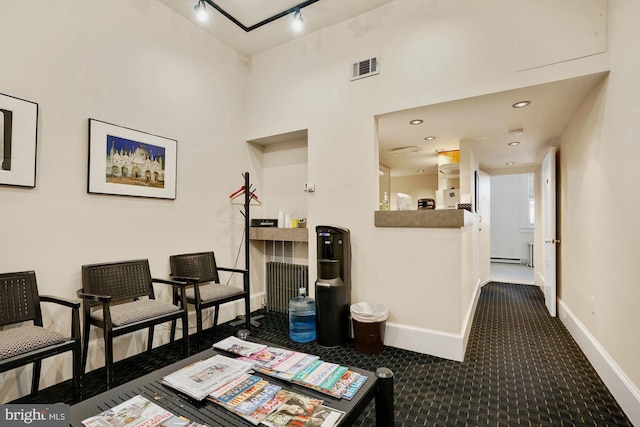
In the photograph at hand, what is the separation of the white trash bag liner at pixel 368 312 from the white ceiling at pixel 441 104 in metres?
1.89

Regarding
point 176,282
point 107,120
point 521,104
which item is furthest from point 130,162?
point 521,104

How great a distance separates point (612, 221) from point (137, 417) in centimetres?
307

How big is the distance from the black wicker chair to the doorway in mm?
8000

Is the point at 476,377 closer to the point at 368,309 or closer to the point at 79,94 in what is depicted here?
the point at 368,309

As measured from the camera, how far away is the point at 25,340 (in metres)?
1.69

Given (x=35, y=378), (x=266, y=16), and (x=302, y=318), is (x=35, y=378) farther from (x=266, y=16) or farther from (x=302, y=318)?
(x=266, y=16)

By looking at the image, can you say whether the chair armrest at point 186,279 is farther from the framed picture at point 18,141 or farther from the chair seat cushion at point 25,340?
the framed picture at point 18,141

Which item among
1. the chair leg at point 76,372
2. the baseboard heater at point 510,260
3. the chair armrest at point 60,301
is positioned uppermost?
the chair armrest at point 60,301

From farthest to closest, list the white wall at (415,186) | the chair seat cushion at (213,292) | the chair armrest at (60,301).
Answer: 1. the white wall at (415,186)
2. the chair seat cushion at (213,292)
3. the chair armrest at (60,301)

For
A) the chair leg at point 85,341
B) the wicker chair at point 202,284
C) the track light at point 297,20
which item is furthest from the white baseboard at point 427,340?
the track light at point 297,20

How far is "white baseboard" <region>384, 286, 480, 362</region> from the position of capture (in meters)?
2.57

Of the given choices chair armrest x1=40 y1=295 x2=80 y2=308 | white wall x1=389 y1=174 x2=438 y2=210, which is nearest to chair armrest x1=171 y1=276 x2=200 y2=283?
chair armrest x1=40 y1=295 x2=80 y2=308

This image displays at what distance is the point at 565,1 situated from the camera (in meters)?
2.28

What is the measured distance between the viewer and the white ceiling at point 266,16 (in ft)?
9.88
